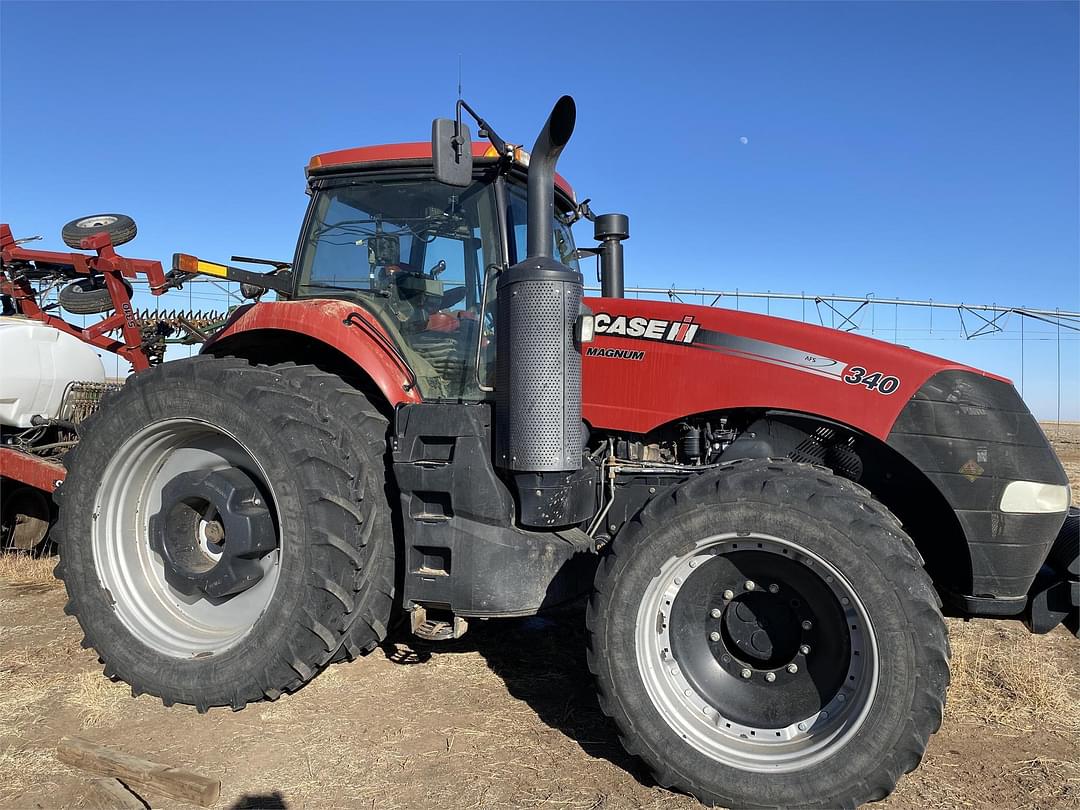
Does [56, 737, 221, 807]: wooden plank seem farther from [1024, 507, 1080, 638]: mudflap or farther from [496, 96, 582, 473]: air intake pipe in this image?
[1024, 507, 1080, 638]: mudflap

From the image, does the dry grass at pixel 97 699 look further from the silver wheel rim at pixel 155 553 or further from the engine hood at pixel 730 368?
the engine hood at pixel 730 368

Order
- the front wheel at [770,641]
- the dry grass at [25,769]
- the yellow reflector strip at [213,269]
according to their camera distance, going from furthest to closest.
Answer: the yellow reflector strip at [213,269]
the dry grass at [25,769]
the front wheel at [770,641]

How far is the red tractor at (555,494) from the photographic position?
269cm

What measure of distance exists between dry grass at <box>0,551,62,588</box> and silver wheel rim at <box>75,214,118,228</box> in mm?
2596

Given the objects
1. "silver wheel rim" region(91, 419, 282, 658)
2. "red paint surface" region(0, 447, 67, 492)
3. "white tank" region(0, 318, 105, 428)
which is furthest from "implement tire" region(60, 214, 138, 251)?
"silver wheel rim" region(91, 419, 282, 658)

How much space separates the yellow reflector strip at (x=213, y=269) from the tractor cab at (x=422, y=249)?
0.44m

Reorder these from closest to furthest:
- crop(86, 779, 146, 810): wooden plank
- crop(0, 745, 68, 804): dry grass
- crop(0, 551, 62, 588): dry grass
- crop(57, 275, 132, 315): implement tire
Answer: crop(86, 779, 146, 810): wooden plank < crop(0, 745, 68, 804): dry grass < crop(0, 551, 62, 588): dry grass < crop(57, 275, 132, 315): implement tire

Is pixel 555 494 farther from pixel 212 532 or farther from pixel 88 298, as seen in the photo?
pixel 88 298

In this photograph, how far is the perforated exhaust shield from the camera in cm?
300

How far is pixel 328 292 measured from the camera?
12.8 ft

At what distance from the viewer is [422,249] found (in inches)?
146

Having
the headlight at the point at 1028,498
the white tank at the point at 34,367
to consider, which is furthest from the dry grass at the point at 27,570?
the headlight at the point at 1028,498

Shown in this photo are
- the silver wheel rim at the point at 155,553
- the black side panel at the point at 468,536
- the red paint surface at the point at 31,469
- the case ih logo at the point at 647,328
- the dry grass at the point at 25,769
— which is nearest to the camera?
the dry grass at the point at 25,769

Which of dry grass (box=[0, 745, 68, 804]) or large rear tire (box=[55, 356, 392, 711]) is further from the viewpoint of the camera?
large rear tire (box=[55, 356, 392, 711])
